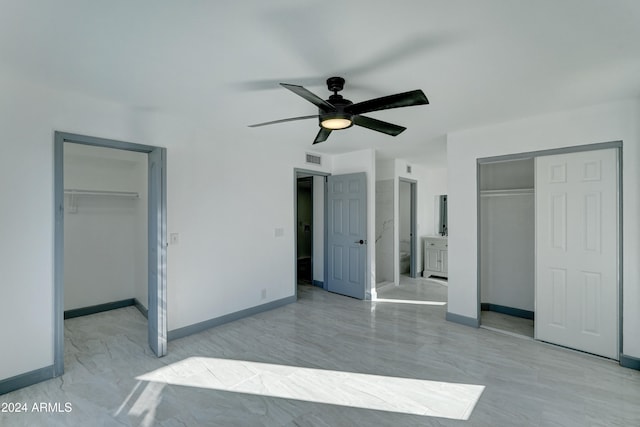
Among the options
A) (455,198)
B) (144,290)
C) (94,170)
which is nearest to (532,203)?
(455,198)

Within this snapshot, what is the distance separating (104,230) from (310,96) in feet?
13.5

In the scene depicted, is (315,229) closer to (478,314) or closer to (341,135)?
(341,135)

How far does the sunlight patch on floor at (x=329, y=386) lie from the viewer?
227cm

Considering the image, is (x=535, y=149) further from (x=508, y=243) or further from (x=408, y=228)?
(x=408, y=228)

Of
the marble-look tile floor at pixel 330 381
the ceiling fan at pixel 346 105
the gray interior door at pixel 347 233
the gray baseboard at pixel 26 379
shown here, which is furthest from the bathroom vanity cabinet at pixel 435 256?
the gray baseboard at pixel 26 379

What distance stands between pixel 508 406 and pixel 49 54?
4.17 metres

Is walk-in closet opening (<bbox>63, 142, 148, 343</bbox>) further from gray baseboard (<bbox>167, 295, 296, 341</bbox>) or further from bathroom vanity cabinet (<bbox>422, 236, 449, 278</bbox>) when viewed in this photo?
bathroom vanity cabinet (<bbox>422, 236, 449, 278</bbox>)

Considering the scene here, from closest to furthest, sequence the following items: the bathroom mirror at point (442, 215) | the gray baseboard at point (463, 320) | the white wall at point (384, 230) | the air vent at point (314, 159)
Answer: the gray baseboard at point (463, 320) < the air vent at point (314, 159) < the white wall at point (384, 230) < the bathroom mirror at point (442, 215)

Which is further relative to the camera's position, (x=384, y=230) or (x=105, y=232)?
(x=384, y=230)

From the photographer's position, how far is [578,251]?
10.3ft

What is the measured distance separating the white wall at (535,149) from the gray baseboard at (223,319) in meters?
2.46

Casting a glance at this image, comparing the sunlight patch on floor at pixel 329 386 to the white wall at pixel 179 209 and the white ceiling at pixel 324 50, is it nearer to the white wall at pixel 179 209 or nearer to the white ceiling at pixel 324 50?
the white wall at pixel 179 209

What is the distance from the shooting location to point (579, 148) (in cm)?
309

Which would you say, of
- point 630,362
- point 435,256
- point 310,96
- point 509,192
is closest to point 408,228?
point 435,256
